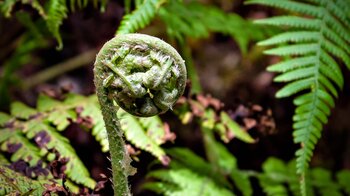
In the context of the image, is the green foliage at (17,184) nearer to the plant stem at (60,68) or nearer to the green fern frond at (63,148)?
the green fern frond at (63,148)

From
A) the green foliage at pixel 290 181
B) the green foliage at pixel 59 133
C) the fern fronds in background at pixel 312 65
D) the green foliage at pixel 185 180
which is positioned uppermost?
the fern fronds in background at pixel 312 65

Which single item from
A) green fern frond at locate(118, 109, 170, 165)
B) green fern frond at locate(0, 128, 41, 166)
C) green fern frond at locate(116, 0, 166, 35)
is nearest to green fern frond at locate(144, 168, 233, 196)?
green fern frond at locate(118, 109, 170, 165)

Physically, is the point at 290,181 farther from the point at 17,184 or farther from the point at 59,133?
the point at 17,184

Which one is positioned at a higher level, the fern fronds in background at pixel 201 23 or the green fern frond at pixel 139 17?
the green fern frond at pixel 139 17

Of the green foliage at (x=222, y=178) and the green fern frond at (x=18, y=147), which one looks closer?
the green fern frond at (x=18, y=147)

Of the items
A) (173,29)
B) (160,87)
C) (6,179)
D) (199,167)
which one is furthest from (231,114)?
(6,179)

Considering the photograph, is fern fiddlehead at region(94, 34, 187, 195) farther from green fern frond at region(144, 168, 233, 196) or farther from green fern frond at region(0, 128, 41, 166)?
green fern frond at region(144, 168, 233, 196)

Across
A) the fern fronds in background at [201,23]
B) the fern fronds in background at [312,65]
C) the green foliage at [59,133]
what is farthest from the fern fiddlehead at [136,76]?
the fern fronds in background at [201,23]
